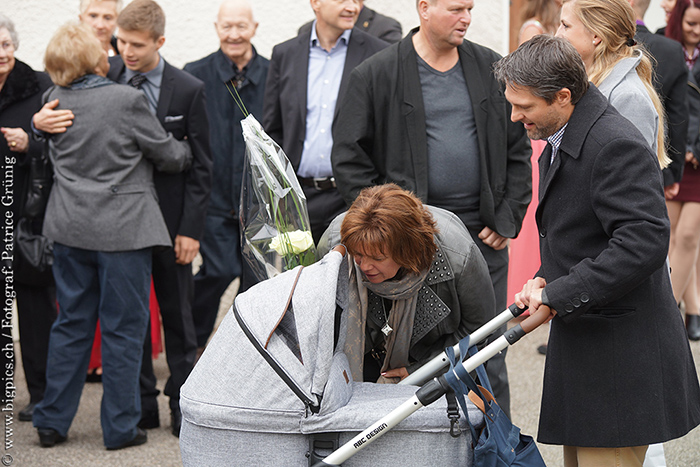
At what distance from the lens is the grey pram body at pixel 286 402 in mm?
2404

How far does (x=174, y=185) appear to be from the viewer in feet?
13.9

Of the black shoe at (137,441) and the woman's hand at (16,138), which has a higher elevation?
the woman's hand at (16,138)

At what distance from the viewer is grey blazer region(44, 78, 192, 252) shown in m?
3.81

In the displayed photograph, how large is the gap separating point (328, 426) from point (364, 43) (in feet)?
8.57

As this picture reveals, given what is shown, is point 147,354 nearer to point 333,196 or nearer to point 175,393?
point 175,393

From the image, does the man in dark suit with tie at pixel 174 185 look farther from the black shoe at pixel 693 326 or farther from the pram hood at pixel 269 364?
the black shoe at pixel 693 326

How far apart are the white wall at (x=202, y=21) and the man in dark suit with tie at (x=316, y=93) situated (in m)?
1.81

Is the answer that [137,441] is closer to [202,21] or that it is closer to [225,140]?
[225,140]

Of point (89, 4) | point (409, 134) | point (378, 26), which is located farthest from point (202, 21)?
point (409, 134)

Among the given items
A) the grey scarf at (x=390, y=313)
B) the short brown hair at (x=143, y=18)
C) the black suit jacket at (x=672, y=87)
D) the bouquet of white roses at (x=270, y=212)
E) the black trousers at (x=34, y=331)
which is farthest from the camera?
the black suit jacket at (x=672, y=87)

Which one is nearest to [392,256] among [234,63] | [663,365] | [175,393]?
[663,365]

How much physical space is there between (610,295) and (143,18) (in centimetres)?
283

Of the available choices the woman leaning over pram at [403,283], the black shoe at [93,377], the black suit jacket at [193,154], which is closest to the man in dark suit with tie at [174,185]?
the black suit jacket at [193,154]

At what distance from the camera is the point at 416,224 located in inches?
104
